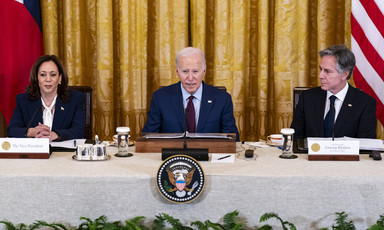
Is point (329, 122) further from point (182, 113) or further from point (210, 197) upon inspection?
point (210, 197)

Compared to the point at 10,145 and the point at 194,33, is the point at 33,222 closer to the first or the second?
the point at 10,145

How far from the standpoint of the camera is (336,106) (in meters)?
2.71

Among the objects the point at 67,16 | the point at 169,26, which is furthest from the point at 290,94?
the point at 67,16

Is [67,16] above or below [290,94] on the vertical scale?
above

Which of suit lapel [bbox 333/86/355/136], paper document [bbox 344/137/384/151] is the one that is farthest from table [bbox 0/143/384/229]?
suit lapel [bbox 333/86/355/136]

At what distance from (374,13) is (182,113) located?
1657 mm

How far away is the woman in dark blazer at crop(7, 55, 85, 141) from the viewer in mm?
2906

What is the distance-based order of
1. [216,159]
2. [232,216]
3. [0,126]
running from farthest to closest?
1. [0,126]
2. [216,159]
3. [232,216]

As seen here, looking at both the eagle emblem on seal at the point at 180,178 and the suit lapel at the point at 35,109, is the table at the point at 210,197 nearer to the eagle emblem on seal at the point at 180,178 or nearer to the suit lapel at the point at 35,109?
the eagle emblem on seal at the point at 180,178

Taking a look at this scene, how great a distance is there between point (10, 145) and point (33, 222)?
0.47m

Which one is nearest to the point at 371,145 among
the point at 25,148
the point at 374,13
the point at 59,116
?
the point at 374,13

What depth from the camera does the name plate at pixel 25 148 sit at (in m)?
1.95

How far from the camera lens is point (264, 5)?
150 inches

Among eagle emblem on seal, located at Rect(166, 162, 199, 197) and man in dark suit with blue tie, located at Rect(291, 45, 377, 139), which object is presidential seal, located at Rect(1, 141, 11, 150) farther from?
man in dark suit with blue tie, located at Rect(291, 45, 377, 139)
